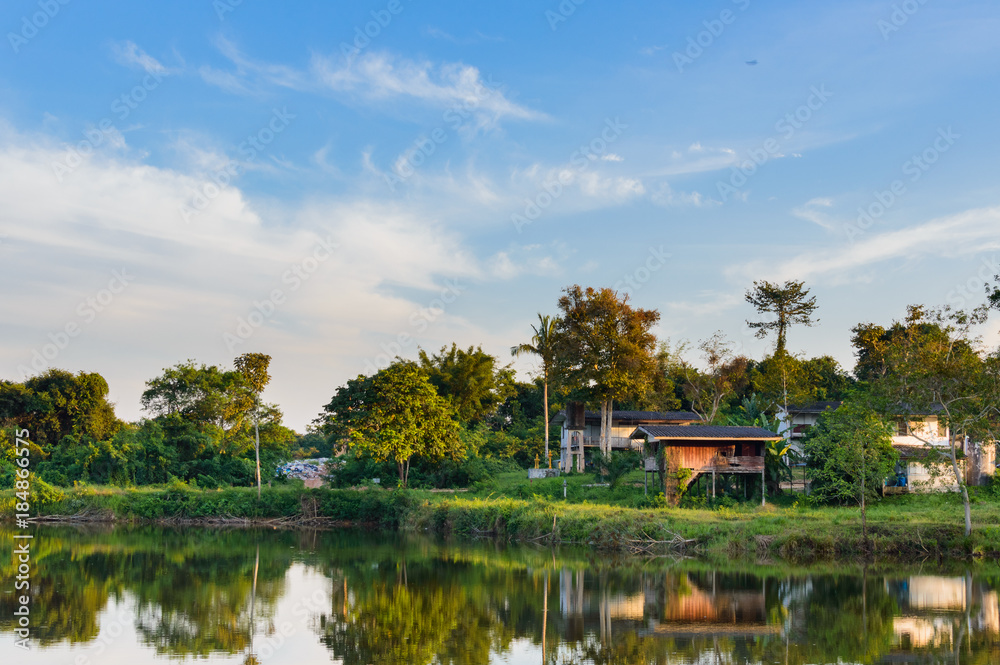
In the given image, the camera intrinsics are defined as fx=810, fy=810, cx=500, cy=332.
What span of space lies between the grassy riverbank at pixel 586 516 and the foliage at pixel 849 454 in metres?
1.24

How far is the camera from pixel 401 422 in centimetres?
4856

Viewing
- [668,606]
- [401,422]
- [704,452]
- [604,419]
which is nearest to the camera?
[668,606]

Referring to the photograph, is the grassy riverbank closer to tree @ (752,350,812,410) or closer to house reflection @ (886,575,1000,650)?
house reflection @ (886,575,1000,650)

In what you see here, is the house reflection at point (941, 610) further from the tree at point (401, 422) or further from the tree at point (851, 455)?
the tree at point (401, 422)

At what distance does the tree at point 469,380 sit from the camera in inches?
2660

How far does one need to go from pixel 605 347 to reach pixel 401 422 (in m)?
14.8

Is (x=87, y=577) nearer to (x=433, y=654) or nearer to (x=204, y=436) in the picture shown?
(x=433, y=654)

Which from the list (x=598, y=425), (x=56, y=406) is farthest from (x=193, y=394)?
(x=598, y=425)

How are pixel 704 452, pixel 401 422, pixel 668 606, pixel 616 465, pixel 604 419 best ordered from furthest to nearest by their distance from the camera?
1. pixel 604 419
2. pixel 401 422
3. pixel 616 465
4. pixel 704 452
5. pixel 668 606

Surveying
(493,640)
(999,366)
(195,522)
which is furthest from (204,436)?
(999,366)

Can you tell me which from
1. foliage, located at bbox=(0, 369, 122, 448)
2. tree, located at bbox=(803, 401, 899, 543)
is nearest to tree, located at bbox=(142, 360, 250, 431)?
foliage, located at bbox=(0, 369, 122, 448)

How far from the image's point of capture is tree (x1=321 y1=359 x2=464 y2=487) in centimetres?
4822

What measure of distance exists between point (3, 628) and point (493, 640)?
11138 millimetres

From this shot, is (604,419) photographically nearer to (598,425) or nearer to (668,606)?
(598,425)
